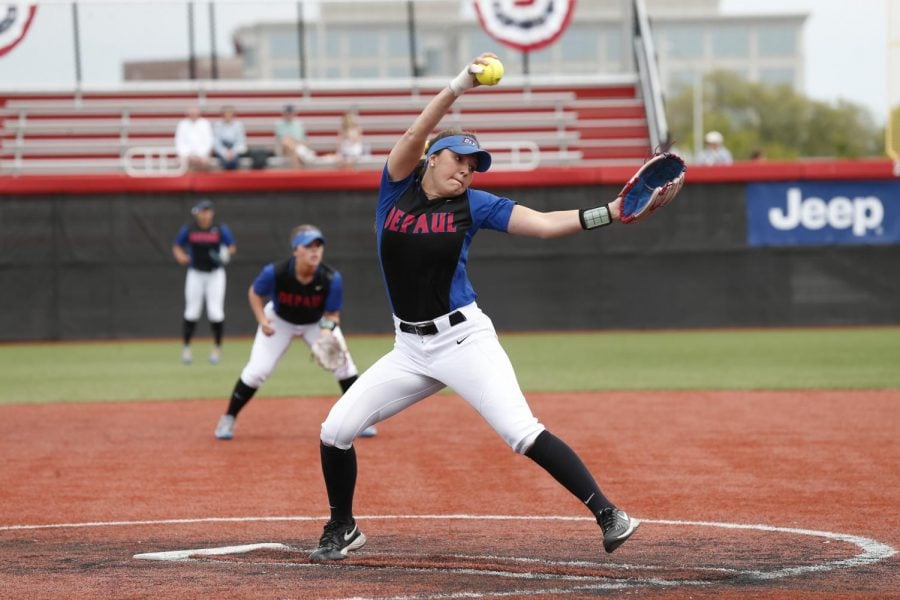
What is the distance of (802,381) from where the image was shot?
15.0 m

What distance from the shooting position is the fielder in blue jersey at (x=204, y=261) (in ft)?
59.1

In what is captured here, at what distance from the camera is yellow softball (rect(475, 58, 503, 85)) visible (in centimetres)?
594

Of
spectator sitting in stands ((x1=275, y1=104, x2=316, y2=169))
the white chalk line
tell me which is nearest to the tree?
spectator sitting in stands ((x1=275, y1=104, x2=316, y2=169))

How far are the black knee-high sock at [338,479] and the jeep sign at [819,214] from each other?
1713 centimetres

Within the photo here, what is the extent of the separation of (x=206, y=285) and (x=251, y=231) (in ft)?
13.4

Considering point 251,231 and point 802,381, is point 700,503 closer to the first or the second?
point 802,381

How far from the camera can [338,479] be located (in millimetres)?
6652

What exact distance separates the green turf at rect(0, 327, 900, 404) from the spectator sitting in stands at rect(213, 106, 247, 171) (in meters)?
3.20

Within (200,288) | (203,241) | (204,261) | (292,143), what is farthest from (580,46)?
(203,241)

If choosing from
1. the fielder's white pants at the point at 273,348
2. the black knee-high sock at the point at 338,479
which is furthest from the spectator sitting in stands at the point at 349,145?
the black knee-high sock at the point at 338,479

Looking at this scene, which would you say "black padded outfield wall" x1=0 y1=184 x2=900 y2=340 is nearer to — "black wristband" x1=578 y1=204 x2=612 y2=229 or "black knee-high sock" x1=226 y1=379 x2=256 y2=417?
"black knee-high sock" x1=226 y1=379 x2=256 y2=417

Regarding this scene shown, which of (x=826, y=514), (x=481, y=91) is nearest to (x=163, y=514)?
(x=826, y=514)

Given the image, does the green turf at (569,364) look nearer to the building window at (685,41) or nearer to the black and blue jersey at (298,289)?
the black and blue jersey at (298,289)

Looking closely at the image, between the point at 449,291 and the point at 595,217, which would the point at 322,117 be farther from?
the point at 595,217
